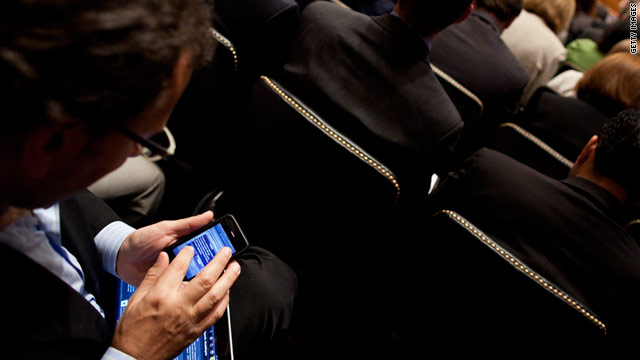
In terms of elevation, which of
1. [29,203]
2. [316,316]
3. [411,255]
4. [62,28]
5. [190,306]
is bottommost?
[316,316]

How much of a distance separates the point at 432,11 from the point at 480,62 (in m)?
0.48

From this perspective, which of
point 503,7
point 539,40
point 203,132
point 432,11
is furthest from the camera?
point 539,40

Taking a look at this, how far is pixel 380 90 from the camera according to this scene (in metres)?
1.03

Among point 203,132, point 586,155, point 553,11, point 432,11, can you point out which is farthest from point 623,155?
point 553,11

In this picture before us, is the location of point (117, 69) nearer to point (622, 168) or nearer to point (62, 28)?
point (62, 28)

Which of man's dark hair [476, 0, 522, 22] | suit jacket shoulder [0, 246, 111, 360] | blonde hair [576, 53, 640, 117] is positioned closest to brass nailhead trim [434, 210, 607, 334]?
suit jacket shoulder [0, 246, 111, 360]

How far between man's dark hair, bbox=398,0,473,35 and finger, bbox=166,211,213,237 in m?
0.78

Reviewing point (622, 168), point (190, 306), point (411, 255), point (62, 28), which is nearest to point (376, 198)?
point (411, 255)

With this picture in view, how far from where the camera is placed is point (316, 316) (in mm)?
1364

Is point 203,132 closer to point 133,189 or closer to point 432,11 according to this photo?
point 133,189

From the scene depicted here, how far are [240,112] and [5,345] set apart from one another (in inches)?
43.4

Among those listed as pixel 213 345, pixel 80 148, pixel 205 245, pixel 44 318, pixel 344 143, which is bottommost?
pixel 213 345

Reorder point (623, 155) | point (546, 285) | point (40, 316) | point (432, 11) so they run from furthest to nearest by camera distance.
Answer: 1. point (432, 11)
2. point (623, 155)
3. point (546, 285)
4. point (40, 316)

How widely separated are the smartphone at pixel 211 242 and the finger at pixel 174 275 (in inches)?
6.0
